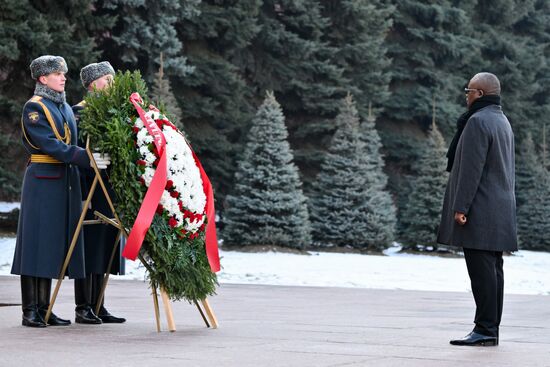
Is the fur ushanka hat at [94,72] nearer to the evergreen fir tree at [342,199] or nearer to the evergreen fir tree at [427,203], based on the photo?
the evergreen fir tree at [342,199]

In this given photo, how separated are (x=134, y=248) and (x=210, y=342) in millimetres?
954

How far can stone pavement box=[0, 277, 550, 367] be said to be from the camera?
648cm

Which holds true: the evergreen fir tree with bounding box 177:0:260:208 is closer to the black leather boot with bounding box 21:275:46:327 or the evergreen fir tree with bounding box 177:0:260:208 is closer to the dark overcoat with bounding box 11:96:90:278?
the dark overcoat with bounding box 11:96:90:278

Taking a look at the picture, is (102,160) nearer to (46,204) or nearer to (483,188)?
(46,204)

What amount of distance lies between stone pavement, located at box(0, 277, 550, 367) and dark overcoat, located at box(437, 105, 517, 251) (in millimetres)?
742

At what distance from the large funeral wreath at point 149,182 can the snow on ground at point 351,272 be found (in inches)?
371

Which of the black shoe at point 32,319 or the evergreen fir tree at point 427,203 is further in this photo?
the evergreen fir tree at point 427,203

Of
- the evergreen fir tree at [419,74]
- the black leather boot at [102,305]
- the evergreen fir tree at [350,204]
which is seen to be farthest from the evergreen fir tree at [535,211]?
the black leather boot at [102,305]

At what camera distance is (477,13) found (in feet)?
151

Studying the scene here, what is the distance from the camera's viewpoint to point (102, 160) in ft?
27.0

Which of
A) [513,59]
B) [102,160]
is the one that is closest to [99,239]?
[102,160]

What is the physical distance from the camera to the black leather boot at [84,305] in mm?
8836

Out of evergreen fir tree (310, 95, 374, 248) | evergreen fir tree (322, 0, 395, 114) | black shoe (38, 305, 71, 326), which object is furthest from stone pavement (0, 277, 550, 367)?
evergreen fir tree (322, 0, 395, 114)

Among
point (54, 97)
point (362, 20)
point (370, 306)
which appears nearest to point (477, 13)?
point (362, 20)
